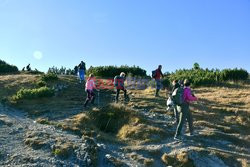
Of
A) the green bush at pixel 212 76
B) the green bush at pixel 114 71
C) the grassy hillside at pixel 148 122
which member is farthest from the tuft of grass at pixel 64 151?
the green bush at pixel 114 71

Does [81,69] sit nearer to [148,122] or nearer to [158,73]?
[158,73]

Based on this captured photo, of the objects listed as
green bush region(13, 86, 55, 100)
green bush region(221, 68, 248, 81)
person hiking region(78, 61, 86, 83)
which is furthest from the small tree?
green bush region(13, 86, 55, 100)

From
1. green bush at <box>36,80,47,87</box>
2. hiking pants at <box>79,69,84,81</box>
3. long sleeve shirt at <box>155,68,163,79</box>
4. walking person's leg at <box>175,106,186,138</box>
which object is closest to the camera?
walking person's leg at <box>175,106,186,138</box>

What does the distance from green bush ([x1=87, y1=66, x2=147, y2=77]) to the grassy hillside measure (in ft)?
25.3

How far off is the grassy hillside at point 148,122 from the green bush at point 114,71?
7716mm

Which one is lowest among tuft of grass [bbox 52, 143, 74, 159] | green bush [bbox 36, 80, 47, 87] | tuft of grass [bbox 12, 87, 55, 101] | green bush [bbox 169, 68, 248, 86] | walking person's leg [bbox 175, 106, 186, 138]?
tuft of grass [bbox 52, 143, 74, 159]

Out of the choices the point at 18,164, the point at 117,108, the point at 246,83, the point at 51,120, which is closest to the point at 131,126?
the point at 117,108

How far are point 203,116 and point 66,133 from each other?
6650mm

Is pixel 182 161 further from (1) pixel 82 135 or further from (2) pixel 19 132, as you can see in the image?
(2) pixel 19 132

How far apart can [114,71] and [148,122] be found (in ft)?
50.7

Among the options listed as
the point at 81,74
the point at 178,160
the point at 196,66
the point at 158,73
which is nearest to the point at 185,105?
the point at 178,160

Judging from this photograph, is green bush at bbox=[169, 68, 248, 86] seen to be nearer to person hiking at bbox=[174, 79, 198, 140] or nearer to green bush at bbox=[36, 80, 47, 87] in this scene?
green bush at bbox=[36, 80, 47, 87]

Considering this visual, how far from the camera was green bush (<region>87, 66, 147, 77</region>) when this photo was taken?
34.1 m

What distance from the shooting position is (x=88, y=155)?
1505cm
